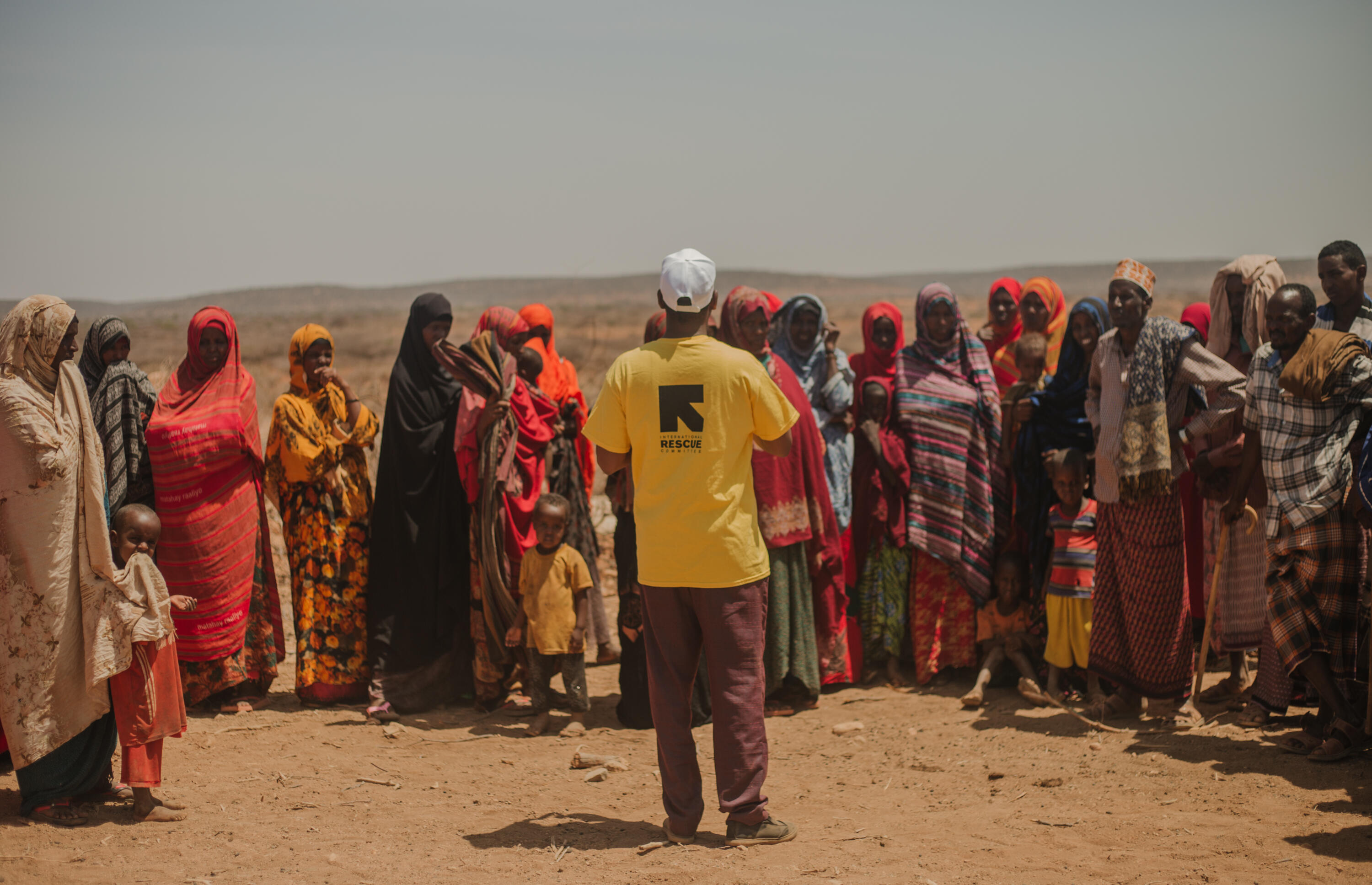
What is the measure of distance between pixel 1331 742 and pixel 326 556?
18.3ft

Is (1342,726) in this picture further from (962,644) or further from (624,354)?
(624,354)

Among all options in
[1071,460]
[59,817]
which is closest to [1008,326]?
[1071,460]

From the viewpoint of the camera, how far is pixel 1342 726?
5.27 m

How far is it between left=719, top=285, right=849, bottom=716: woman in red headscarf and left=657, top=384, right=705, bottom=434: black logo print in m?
2.04

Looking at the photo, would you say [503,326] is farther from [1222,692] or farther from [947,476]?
[1222,692]

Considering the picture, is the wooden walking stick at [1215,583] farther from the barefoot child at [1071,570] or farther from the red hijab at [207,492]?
the red hijab at [207,492]

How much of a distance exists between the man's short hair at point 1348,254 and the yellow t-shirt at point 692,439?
10.2 ft

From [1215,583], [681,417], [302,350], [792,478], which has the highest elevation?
[302,350]

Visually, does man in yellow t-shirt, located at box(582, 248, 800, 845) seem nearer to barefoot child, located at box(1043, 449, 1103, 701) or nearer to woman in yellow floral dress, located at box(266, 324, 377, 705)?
barefoot child, located at box(1043, 449, 1103, 701)

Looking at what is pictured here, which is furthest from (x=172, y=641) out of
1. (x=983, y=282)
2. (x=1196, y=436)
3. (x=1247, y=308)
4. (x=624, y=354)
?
(x=983, y=282)

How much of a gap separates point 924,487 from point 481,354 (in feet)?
9.49

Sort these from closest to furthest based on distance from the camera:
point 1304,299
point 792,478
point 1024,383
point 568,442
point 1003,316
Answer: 1. point 1304,299
2. point 792,478
3. point 1024,383
4. point 568,442
5. point 1003,316

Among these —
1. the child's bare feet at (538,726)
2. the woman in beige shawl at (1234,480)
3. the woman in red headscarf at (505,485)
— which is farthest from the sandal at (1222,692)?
the woman in red headscarf at (505,485)

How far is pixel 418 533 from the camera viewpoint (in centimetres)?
693
